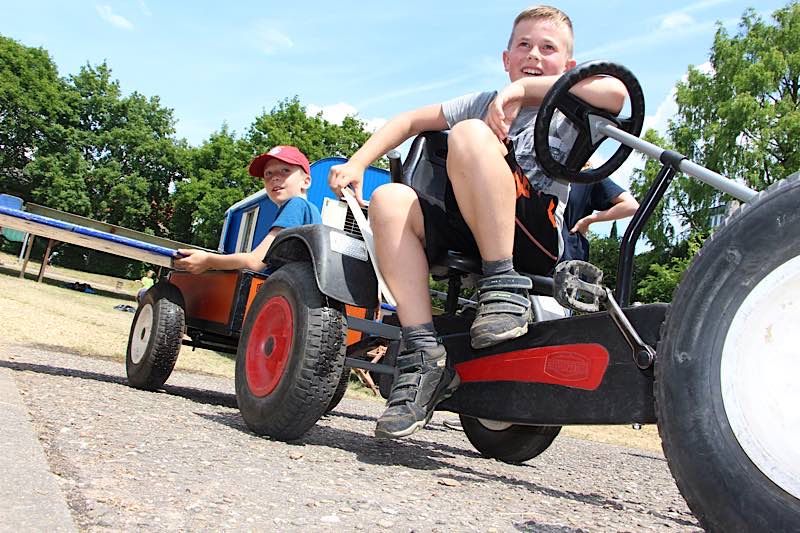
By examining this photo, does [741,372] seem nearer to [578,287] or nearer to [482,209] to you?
[578,287]

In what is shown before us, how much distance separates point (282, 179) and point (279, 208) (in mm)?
271

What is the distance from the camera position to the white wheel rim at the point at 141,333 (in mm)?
4078

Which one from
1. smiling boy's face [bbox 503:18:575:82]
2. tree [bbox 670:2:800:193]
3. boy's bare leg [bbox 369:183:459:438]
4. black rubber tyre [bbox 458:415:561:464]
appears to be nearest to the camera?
boy's bare leg [bbox 369:183:459:438]

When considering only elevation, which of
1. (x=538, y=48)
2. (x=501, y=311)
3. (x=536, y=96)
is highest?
(x=538, y=48)

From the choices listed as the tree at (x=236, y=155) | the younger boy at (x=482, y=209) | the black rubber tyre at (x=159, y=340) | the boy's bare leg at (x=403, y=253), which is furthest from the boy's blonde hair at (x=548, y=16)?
the tree at (x=236, y=155)

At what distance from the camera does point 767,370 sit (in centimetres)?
135

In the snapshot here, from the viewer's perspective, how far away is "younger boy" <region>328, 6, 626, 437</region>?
2242 mm

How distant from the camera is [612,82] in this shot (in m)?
2.16

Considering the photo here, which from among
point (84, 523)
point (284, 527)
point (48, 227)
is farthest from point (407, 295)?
point (48, 227)

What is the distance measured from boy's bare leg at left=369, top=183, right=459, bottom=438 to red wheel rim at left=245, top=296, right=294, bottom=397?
0.49m

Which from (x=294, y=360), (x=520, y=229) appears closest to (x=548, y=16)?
(x=520, y=229)

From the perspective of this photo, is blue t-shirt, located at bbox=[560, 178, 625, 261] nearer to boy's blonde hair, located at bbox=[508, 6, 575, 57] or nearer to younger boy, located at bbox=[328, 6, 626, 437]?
younger boy, located at bbox=[328, 6, 626, 437]

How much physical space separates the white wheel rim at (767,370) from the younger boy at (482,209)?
85cm

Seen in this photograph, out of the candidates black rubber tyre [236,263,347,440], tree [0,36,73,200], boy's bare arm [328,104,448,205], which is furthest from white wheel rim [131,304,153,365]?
tree [0,36,73,200]
